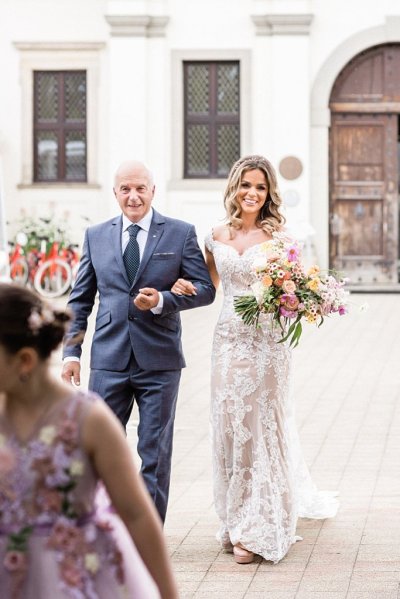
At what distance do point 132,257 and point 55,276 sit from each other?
1699cm

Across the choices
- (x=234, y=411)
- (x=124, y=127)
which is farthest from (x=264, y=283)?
(x=124, y=127)

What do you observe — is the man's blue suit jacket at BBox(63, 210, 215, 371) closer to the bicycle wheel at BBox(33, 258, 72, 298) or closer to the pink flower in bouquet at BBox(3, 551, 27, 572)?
the pink flower in bouquet at BBox(3, 551, 27, 572)

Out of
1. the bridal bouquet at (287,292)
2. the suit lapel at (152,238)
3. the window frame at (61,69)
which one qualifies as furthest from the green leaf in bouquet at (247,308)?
the window frame at (61,69)

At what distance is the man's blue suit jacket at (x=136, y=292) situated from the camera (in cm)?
634

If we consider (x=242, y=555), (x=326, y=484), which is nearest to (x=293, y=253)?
(x=242, y=555)

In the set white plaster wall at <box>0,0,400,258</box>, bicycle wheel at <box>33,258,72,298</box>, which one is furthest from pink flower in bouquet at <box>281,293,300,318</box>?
white plaster wall at <box>0,0,400,258</box>

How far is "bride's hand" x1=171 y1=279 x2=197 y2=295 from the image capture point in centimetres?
629

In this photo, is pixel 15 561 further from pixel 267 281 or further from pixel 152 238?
pixel 267 281

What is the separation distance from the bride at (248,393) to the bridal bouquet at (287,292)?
138mm

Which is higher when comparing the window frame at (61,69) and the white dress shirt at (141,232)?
the window frame at (61,69)

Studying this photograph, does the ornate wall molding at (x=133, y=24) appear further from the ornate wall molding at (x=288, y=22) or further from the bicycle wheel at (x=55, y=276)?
the bicycle wheel at (x=55, y=276)

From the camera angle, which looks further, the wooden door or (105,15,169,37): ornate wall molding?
the wooden door

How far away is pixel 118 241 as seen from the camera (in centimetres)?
646

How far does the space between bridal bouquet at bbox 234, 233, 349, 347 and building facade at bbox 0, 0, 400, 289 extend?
17497 millimetres
